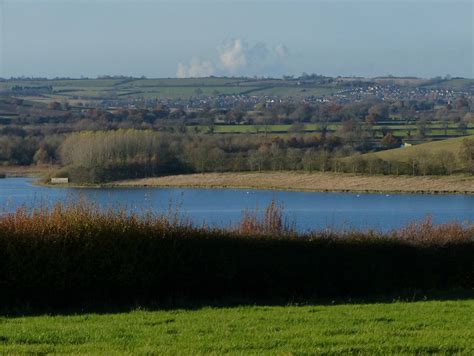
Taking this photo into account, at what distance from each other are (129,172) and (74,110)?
53.7 meters

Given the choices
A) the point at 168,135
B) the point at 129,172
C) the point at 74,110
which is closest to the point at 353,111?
the point at 74,110

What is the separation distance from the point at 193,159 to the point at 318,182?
10746 mm

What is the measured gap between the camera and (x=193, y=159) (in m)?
69.9

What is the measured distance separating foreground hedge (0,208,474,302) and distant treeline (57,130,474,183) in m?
50.3

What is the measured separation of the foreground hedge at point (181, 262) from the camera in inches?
480

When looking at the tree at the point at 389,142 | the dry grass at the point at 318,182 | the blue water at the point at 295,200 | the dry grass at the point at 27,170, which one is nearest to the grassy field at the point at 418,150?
the tree at the point at 389,142

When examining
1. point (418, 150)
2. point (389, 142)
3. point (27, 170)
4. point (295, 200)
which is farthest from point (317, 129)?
point (295, 200)

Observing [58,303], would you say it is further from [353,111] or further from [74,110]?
[353,111]

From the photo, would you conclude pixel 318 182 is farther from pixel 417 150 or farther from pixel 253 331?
pixel 253 331

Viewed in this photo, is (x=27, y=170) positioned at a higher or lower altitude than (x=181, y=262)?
lower

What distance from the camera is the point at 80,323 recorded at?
9.64 meters

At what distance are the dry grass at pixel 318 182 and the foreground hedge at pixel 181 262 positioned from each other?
46456mm

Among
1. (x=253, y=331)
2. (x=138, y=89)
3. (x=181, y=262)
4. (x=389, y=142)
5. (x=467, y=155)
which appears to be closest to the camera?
(x=253, y=331)

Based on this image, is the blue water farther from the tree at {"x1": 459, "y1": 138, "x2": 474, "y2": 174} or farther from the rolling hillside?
the rolling hillside
